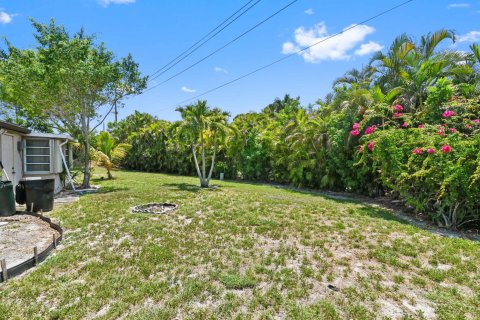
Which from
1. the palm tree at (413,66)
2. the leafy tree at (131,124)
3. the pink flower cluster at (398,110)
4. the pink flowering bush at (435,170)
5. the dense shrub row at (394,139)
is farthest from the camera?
the leafy tree at (131,124)

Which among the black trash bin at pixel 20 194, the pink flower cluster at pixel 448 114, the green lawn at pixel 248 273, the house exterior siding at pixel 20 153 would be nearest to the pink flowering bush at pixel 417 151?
the pink flower cluster at pixel 448 114

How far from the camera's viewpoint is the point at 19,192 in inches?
315

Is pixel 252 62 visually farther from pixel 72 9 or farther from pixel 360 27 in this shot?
pixel 72 9

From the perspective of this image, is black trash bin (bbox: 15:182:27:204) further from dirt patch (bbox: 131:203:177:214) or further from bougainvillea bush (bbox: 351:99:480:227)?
bougainvillea bush (bbox: 351:99:480:227)

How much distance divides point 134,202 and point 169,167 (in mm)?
14745

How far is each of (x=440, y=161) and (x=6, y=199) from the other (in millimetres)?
10681

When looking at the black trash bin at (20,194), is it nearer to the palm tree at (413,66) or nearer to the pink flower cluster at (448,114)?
the pink flower cluster at (448,114)

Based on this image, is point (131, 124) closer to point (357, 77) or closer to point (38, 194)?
point (38, 194)

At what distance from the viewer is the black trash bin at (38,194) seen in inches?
308

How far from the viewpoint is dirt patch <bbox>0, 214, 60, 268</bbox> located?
4691mm

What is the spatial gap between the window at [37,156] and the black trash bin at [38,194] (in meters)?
3.29

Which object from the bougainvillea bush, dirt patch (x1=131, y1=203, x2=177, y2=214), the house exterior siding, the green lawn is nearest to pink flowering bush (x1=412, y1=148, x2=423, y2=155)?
the bougainvillea bush

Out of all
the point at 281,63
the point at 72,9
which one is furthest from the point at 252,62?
the point at 72,9

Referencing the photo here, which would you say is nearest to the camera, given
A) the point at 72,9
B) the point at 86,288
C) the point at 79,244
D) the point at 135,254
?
the point at 86,288
